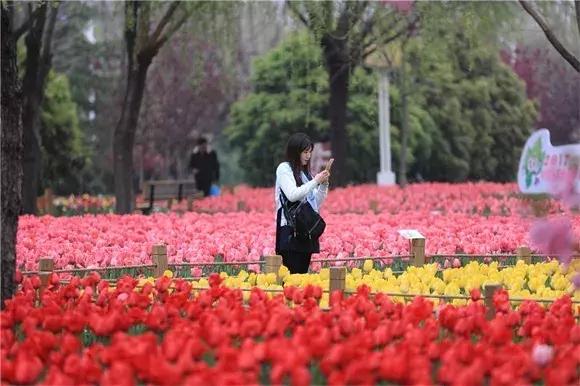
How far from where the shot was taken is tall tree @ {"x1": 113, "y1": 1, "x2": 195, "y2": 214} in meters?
21.0

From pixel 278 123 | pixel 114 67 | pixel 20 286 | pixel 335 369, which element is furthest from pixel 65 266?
pixel 114 67

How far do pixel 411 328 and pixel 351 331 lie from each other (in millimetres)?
296

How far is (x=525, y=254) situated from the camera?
11.7m

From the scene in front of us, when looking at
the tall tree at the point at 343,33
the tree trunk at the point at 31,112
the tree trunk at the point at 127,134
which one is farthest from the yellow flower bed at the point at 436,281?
the tree trunk at the point at 31,112

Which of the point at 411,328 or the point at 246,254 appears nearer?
the point at 411,328

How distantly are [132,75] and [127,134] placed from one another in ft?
3.12

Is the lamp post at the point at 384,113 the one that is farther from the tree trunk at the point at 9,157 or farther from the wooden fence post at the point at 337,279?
the tree trunk at the point at 9,157

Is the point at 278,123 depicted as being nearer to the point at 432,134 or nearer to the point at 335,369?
the point at 432,134

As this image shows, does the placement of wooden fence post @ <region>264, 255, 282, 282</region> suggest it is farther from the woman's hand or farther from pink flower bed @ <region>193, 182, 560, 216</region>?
pink flower bed @ <region>193, 182, 560, 216</region>

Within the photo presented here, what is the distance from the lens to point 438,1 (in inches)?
869

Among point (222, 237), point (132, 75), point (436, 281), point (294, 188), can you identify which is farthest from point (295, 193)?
point (132, 75)

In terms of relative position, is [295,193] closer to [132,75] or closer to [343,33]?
[132,75]

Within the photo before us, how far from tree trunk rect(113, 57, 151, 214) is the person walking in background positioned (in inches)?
304

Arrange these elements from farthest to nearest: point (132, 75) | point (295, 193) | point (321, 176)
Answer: point (132, 75) → point (295, 193) → point (321, 176)
